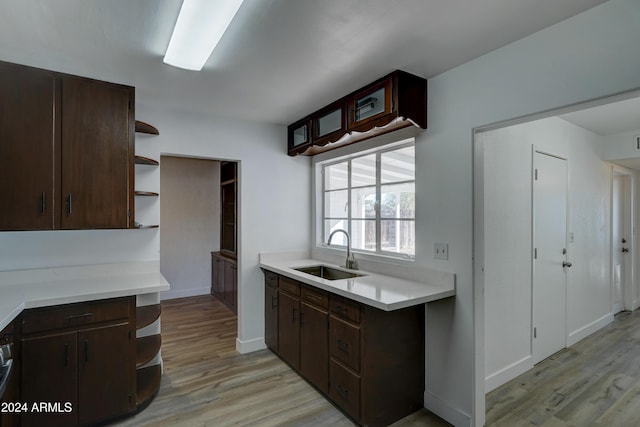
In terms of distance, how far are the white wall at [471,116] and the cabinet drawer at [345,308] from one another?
60 centimetres

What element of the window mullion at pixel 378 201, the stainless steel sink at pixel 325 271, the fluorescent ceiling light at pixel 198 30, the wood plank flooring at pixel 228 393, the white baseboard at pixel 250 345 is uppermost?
the fluorescent ceiling light at pixel 198 30

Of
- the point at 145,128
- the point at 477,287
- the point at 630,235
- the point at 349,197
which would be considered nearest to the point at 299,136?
the point at 349,197

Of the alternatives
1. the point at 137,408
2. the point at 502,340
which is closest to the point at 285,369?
the point at 137,408

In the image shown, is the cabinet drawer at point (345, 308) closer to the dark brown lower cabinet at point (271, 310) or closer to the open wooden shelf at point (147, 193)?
the dark brown lower cabinet at point (271, 310)

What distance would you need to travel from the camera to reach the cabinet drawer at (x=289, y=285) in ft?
9.20

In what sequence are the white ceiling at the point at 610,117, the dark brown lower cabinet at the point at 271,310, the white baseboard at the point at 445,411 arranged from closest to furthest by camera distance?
the white baseboard at the point at 445,411
the white ceiling at the point at 610,117
the dark brown lower cabinet at the point at 271,310

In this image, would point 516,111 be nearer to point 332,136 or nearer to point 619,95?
point 619,95

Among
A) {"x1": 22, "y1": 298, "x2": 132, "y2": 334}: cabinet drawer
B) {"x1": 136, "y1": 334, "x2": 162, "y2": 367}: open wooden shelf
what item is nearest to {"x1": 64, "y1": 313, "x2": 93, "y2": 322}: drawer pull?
{"x1": 22, "y1": 298, "x2": 132, "y2": 334}: cabinet drawer

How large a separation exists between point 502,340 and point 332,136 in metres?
2.22

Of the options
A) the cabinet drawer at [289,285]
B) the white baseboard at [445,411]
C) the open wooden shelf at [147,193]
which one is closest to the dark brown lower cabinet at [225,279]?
the cabinet drawer at [289,285]

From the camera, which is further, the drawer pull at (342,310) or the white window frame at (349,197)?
the white window frame at (349,197)

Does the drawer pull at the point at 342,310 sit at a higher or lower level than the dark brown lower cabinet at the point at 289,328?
higher

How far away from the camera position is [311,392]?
100 inches

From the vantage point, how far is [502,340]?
262cm
